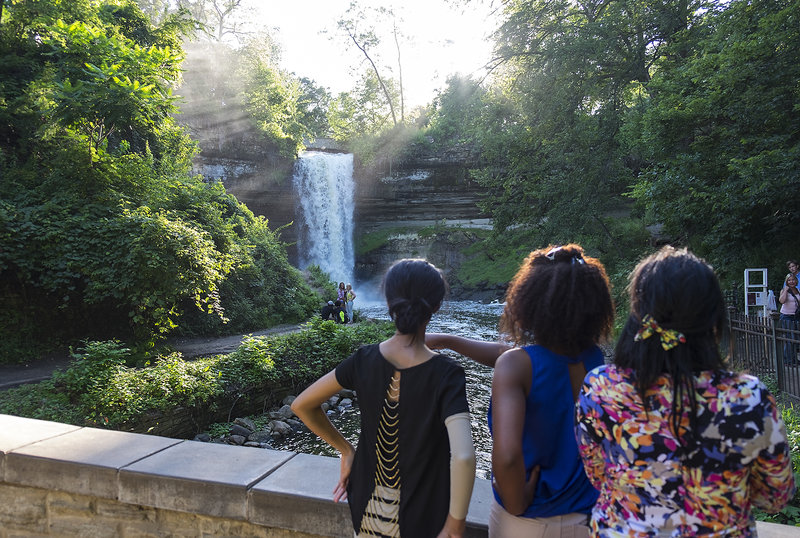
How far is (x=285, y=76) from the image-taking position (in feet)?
124

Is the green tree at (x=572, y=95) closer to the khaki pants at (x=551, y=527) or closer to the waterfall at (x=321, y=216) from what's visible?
the khaki pants at (x=551, y=527)

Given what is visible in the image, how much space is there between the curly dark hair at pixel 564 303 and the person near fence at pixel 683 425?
200 mm

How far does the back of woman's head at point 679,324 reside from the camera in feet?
4.05

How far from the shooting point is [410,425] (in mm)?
1625

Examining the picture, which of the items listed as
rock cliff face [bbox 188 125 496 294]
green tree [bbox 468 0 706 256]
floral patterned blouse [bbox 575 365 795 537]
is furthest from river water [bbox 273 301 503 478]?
rock cliff face [bbox 188 125 496 294]

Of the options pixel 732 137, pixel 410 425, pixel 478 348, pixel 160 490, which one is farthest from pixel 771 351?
pixel 160 490

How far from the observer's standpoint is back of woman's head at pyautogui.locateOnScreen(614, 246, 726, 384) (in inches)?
48.6

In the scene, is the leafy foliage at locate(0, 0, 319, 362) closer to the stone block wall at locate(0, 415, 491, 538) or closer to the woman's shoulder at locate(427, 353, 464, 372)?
the stone block wall at locate(0, 415, 491, 538)

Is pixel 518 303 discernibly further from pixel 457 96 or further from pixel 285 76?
pixel 285 76

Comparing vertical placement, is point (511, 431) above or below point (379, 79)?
below

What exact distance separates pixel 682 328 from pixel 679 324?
0.01 meters

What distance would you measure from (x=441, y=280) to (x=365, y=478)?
74cm

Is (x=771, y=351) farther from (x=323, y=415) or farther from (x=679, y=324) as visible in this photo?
(x=323, y=415)

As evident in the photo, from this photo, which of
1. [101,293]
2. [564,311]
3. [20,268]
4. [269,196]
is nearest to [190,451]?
[564,311]
